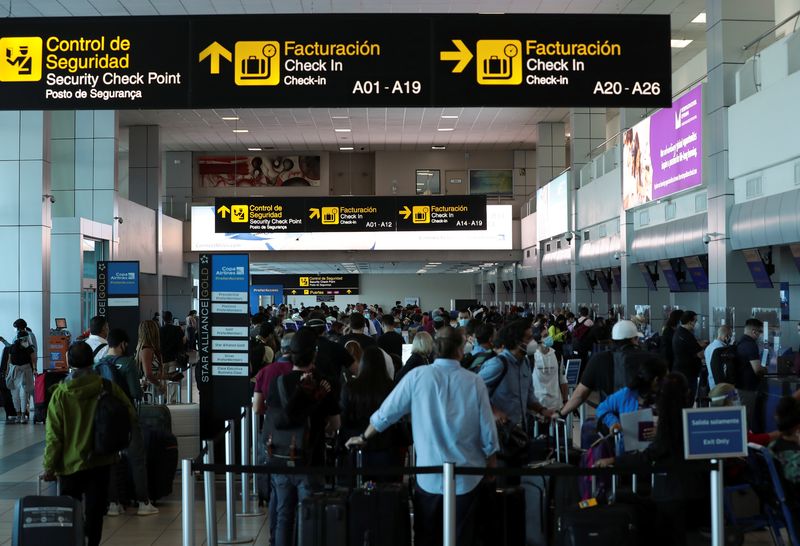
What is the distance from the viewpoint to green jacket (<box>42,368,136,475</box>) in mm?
6148

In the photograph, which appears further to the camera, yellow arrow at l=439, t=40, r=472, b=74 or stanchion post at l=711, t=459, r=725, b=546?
yellow arrow at l=439, t=40, r=472, b=74

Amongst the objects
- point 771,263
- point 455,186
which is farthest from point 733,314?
point 455,186

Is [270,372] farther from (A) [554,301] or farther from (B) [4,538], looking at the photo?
(A) [554,301]

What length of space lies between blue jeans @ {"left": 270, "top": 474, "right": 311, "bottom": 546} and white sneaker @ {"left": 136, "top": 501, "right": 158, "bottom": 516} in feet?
8.99

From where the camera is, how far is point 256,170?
37719 millimetres

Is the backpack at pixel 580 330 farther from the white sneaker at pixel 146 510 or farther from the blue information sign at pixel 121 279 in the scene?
the white sneaker at pixel 146 510

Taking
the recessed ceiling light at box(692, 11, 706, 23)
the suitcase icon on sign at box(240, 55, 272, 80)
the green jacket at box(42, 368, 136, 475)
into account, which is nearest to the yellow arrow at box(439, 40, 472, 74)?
the suitcase icon on sign at box(240, 55, 272, 80)

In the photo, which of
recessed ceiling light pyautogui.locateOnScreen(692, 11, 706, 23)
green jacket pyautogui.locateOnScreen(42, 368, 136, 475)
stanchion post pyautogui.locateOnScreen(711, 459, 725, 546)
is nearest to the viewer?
stanchion post pyautogui.locateOnScreen(711, 459, 725, 546)

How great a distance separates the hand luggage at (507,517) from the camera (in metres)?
5.65

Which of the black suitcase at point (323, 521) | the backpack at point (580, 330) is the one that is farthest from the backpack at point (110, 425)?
the backpack at point (580, 330)

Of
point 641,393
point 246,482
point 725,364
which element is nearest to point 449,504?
point 641,393

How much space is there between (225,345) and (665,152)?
11633mm

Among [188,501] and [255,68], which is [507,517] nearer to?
[188,501]

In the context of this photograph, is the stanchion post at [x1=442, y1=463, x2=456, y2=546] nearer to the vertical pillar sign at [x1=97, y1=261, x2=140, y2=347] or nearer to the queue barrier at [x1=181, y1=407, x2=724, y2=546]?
the queue barrier at [x1=181, y1=407, x2=724, y2=546]
